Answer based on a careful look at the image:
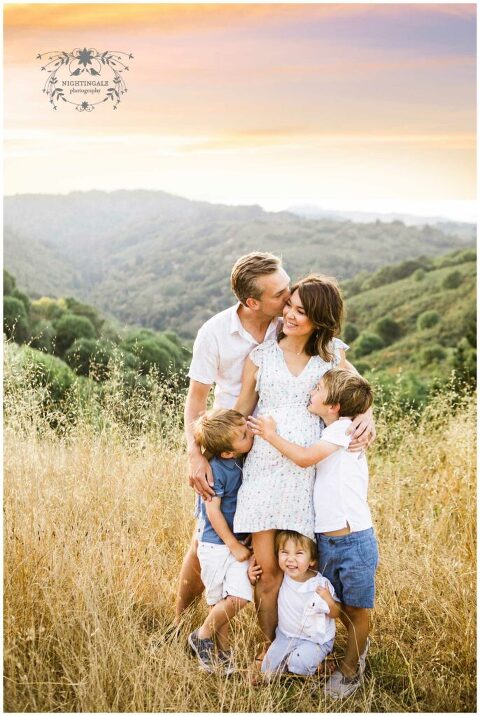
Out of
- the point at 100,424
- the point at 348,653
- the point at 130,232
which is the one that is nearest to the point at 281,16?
the point at 100,424

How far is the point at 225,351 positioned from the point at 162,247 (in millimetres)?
12116

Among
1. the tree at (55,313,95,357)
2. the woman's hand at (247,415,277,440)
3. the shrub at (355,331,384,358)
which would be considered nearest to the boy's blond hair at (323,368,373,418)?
the woman's hand at (247,415,277,440)

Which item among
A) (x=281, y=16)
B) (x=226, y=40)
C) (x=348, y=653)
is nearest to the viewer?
(x=348, y=653)

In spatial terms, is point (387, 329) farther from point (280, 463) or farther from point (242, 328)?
point (280, 463)

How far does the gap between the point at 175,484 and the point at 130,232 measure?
11.5m

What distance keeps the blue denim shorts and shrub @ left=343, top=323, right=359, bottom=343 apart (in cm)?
889

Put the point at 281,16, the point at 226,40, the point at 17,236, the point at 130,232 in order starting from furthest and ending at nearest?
the point at 130,232 → the point at 17,236 → the point at 226,40 → the point at 281,16

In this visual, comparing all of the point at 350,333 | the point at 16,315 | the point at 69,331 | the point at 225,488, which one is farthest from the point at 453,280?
the point at 225,488

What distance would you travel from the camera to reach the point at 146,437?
509cm

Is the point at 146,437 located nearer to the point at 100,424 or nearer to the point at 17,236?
the point at 100,424

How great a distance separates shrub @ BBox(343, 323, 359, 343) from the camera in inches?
470

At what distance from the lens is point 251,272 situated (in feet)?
10.4

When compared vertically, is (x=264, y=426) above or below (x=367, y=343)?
below

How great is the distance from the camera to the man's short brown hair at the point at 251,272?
3164 mm
